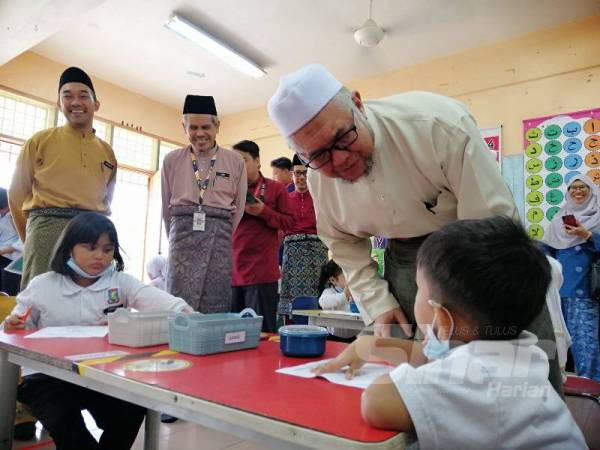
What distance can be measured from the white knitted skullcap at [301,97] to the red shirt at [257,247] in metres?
1.50

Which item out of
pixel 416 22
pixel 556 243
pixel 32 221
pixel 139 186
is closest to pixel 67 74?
pixel 32 221

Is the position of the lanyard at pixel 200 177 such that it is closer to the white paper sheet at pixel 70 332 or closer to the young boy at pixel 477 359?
the white paper sheet at pixel 70 332

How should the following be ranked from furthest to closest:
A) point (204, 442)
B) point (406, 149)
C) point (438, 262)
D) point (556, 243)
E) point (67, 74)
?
point (556, 243), point (67, 74), point (204, 442), point (406, 149), point (438, 262)

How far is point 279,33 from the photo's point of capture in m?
4.88

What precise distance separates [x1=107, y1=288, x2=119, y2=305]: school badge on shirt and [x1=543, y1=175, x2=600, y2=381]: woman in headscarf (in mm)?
2914

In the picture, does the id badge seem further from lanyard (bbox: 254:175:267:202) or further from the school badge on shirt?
lanyard (bbox: 254:175:267:202)

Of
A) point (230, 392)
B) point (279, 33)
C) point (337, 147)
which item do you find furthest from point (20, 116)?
point (230, 392)

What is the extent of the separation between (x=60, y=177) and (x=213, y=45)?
10.8ft

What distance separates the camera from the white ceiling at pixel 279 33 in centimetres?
435

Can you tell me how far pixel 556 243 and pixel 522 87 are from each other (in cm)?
177

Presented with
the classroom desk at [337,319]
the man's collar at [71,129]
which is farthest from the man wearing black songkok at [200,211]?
the classroom desk at [337,319]

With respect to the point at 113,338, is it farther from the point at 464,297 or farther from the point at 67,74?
the point at 67,74

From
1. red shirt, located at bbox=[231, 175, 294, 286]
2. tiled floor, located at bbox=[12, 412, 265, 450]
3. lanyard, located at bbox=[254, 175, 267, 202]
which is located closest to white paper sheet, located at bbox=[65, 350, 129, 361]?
tiled floor, located at bbox=[12, 412, 265, 450]

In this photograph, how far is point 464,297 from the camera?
770 mm
